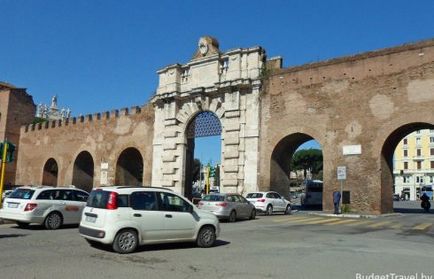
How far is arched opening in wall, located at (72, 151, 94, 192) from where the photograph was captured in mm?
41531

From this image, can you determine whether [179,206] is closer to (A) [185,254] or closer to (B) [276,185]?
(A) [185,254]

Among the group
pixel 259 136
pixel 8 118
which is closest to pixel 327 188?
pixel 259 136

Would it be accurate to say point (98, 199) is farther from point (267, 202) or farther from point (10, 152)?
point (267, 202)

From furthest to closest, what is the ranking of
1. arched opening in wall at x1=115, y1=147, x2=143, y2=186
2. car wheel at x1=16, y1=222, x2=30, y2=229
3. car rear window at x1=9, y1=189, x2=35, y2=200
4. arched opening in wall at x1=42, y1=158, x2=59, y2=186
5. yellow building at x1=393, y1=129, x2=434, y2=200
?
yellow building at x1=393, y1=129, x2=434, y2=200
arched opening in wall at x1=42, y1=158, x2=59, y2=186
arched opening in wall at x1=115, y1=147, x2=143, y2=186
car wheel at x1=16, y1=222, x2=30, y2=229
car rear window at x1=9, y1=189, x2=35, y2=200

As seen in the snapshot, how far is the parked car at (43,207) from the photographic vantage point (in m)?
14.3

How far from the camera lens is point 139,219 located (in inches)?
385

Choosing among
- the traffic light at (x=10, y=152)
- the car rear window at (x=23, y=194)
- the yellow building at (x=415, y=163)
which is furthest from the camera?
the yellow building at (x=415, y=163)

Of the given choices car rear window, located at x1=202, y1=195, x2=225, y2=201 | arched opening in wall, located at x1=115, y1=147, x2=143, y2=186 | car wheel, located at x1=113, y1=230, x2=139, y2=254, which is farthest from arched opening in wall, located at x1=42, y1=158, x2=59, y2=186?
car wheel, located at x1=113, y1=230, x2=139, y2=254

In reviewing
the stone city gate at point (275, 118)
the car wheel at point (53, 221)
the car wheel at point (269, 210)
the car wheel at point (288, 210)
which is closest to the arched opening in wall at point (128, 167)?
the stone city gate at point (275, 118)

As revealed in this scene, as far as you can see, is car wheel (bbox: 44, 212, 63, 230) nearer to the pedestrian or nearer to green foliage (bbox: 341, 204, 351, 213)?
the pedestrian

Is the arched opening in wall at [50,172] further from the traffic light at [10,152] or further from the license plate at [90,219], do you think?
the license plate at [90,219]

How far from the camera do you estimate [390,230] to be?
15.6 metres

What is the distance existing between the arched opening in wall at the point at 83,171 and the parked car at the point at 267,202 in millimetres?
22238

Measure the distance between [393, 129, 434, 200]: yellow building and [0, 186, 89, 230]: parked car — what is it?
8185 centimetres
